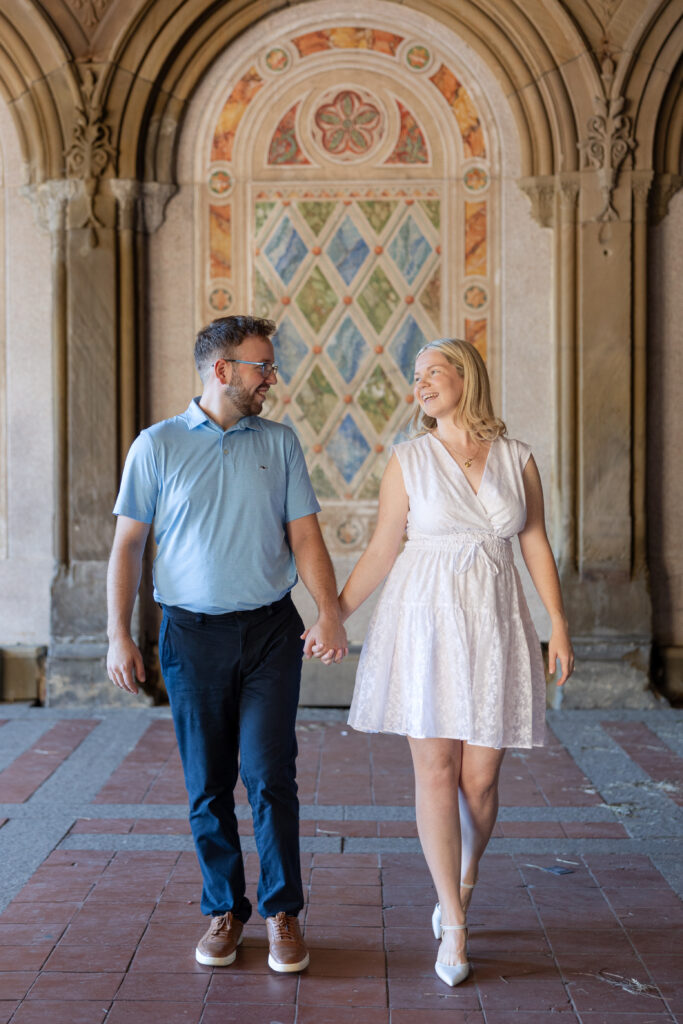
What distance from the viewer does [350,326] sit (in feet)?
22.7

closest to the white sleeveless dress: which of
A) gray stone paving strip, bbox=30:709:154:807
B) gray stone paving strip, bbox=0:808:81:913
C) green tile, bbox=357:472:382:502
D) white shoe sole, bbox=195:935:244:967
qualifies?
white shoe sole, bbox=195:935:244:967

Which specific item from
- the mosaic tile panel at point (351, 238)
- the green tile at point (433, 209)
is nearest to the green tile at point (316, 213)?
the mosaic tile panel at point (351, 238)

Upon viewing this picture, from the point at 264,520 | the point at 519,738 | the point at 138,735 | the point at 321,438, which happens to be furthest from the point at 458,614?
the point at 321,438

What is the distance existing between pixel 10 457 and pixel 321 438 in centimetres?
191

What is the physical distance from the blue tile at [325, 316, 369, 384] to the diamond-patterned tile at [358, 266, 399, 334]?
0.40 feet

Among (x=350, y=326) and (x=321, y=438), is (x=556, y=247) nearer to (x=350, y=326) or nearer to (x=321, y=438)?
(x=350, y=326)

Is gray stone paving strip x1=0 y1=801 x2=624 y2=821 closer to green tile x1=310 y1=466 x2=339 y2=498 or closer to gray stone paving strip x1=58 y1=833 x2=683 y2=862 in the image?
gray stone paving strip x1=58 y1=833 x2=683 y2=862

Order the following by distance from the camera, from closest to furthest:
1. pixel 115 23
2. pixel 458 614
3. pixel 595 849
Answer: pixel 458 614
pixel 595 849
pixel 115 23

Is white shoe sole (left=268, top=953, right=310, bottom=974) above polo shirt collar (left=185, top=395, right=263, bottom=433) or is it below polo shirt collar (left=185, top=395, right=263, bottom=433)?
below

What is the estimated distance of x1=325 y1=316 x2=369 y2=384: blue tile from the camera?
22.7 feet

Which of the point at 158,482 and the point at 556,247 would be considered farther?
the point at 556,247

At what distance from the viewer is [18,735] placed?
19.6ft

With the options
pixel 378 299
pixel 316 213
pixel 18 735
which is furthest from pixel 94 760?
pixel 316 213

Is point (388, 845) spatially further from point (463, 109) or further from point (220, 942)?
point (463, 109)
